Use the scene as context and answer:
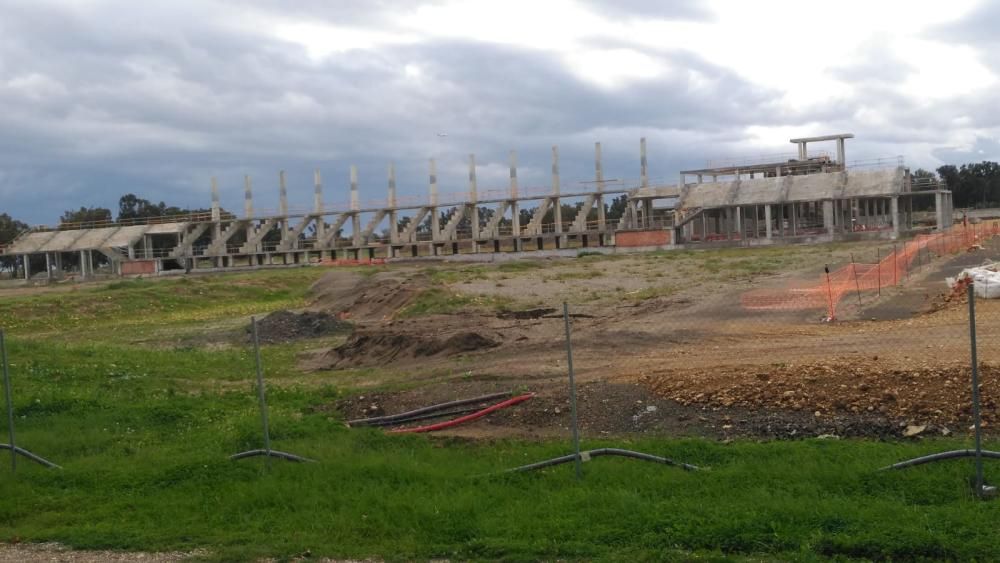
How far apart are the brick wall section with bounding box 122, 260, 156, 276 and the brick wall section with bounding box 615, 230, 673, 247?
5055cm

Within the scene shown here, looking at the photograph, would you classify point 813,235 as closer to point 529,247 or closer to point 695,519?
point 529,247

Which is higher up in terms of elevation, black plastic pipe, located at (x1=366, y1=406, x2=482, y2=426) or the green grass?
the green grass

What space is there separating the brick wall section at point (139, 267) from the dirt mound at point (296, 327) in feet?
243

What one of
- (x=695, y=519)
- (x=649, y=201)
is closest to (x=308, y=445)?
(x=695, y=519)

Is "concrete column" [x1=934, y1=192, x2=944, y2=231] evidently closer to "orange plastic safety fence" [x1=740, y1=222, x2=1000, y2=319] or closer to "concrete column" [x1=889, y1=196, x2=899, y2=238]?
"concrete column" [x1=889, y1=196, x2=899, y2=238]

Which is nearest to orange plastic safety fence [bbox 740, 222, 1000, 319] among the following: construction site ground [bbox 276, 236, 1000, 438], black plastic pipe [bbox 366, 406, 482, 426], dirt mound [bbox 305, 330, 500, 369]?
construction site ground [bbox 276, 236, 1000, 438]

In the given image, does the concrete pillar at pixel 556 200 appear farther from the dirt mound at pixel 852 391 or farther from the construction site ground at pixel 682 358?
the dirt mound at pixel 852 391

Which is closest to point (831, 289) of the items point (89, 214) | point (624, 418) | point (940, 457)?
point (624, 418)

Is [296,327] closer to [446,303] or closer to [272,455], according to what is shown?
[446,303]

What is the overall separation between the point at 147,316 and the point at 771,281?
2941 centimetres

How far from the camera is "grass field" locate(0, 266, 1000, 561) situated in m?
7.69

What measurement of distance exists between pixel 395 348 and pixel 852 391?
13448 mm

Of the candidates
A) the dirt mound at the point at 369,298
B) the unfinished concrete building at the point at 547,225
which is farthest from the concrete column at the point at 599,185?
the dirt mound at the point at 369,298

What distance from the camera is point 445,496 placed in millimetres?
9312
